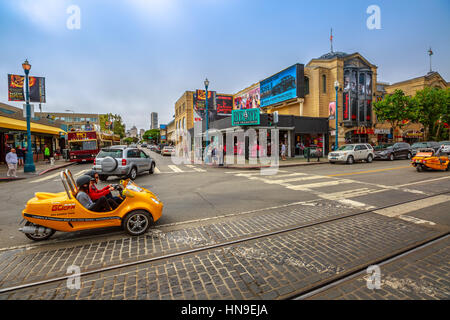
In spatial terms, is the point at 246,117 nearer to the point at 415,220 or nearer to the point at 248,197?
the point at 248,197

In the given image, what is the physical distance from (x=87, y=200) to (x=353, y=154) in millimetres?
19069

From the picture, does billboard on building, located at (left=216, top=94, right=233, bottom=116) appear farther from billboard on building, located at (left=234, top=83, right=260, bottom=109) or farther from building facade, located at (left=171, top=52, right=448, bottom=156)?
building facade, located at (left=171, top=52, right=448, bottom=156)

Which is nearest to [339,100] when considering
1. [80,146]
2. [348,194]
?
[348,194]

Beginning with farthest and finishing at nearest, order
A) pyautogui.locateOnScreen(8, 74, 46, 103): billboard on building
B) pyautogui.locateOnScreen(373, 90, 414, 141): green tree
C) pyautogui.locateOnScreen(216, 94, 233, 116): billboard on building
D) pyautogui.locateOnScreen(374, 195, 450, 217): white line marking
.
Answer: pyautogui.locateOnScreen(216, 94, 233, 116): billboard on building → pyautogui.locateOnScreen(373, 90, 414, 141): green tree → pyautogui.locateOnScreen(8, 74, 46, 103): billboard on building → pyautogui.locateOnScreen(374, 195, 450, 217): white line marking

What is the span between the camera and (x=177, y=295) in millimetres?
2762

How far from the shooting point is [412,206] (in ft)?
20.3

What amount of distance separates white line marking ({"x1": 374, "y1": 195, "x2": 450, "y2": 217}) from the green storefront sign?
16882mm

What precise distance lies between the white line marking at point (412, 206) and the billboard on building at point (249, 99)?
1286 inches

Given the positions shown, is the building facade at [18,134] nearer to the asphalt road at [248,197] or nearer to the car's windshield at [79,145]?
the car's windshield at [79,145]

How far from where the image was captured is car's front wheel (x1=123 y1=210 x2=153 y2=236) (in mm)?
4516

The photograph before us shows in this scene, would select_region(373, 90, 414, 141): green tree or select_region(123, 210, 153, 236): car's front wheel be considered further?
select_region(373, 90, 414, 141): green tree

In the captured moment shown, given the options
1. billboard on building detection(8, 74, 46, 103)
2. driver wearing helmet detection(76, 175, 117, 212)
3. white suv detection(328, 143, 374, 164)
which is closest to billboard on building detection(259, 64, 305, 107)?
white suv detection(328, 143, 374, 164)

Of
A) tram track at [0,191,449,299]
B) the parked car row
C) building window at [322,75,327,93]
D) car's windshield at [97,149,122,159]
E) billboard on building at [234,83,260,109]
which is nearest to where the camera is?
tram track at [0,191,449,299]

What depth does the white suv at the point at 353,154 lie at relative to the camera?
59.5 feet
